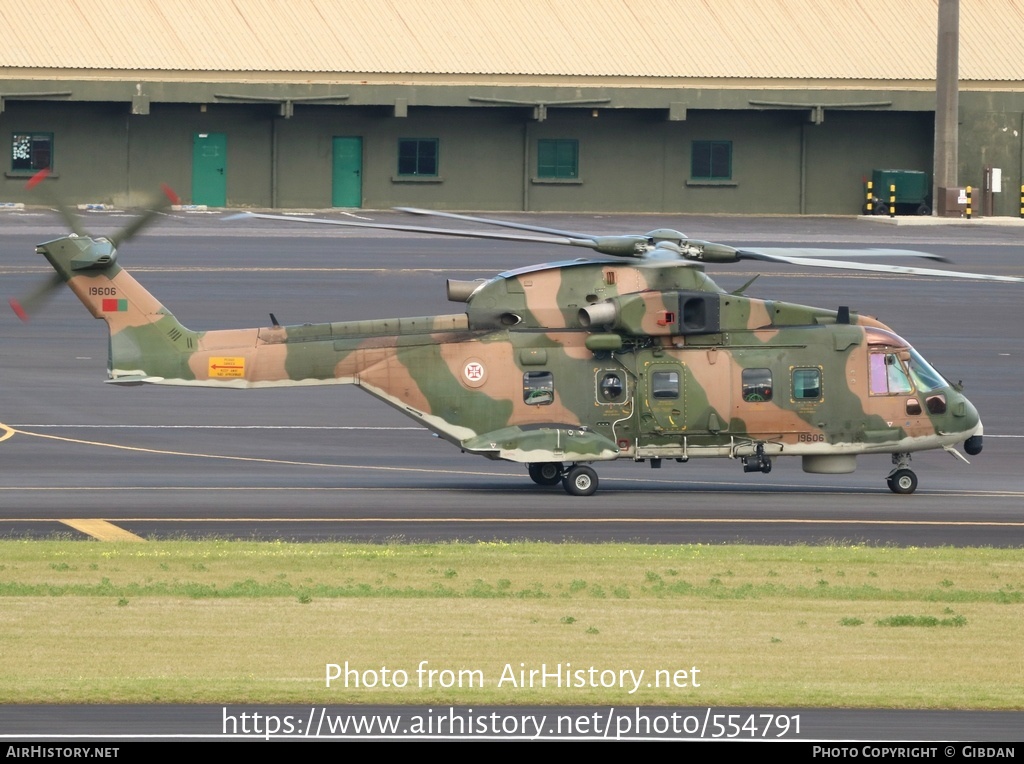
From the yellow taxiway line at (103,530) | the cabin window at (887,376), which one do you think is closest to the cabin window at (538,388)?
the cabin window at (887,376)

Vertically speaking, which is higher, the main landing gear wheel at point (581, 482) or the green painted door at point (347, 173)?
the green painted door at point (347, 173)

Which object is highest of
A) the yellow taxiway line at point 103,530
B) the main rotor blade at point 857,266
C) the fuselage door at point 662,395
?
the main rotor blade at point 857,266

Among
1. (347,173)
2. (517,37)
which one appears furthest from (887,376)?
(517,37)

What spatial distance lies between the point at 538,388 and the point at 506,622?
10094 mm

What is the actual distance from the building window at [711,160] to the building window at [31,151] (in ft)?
81.4

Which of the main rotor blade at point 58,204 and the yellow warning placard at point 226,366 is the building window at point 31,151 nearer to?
the main rotor blade at point 58,204

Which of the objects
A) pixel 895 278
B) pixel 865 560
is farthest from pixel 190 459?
pixel 895 278

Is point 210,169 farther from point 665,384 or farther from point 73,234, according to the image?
point 665,384

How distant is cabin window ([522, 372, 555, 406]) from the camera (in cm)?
2677

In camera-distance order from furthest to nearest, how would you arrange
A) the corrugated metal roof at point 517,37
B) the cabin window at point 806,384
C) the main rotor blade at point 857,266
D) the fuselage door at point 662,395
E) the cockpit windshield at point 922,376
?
the corrugated metal roof at point 517,37 → the cockpit windshield at point 922,376 → the cabin window at point 806,384 → the fuselage door at point 662,395 → the main rotor blade at point 857,266

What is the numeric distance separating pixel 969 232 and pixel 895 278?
416 inches

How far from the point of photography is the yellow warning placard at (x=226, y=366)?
85.6 ft

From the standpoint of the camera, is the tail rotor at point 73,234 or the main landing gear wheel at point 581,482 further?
the main landing gear wheel at point 581,482

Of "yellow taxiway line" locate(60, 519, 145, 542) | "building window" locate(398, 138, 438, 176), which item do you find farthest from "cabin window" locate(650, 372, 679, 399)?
"building window" locate(398, 138, 438, 176)
